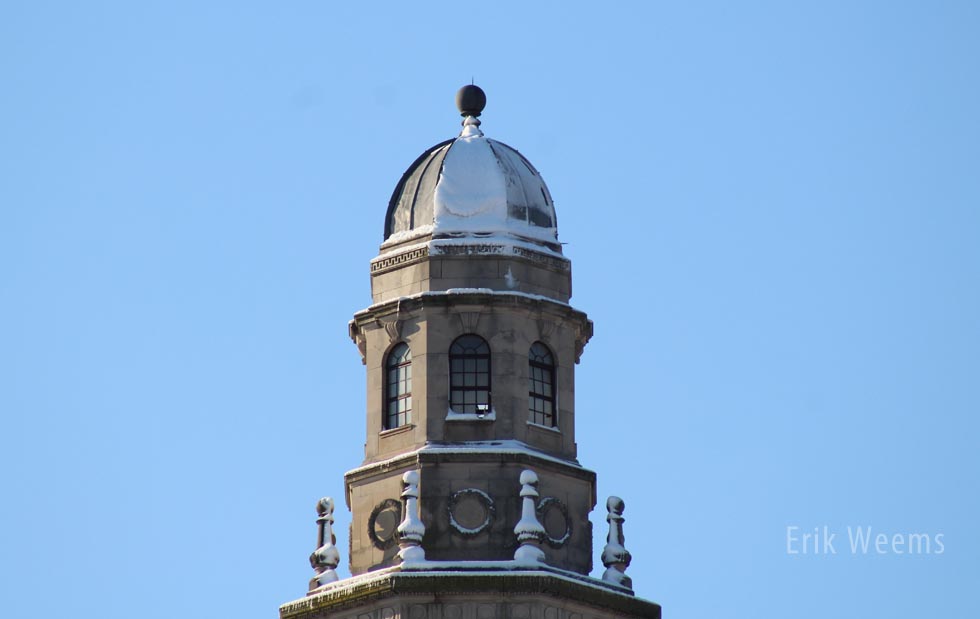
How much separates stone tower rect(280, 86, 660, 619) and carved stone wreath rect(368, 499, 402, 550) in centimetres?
5

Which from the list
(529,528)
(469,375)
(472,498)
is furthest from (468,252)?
(529,528)

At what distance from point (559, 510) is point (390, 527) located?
166 inches

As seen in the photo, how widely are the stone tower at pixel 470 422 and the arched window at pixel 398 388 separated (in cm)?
5

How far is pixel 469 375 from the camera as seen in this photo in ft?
317

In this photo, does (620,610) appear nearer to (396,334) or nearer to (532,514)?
(532,514)

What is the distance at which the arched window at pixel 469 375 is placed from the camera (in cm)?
9619

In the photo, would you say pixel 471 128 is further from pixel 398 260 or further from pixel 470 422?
pixel 470 422

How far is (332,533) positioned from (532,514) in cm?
549

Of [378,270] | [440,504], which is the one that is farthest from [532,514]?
[378,270]

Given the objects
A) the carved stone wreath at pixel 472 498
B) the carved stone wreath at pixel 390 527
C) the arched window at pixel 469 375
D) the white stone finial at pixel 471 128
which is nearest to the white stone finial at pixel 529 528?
the carved stone wreath at pixel 472 498

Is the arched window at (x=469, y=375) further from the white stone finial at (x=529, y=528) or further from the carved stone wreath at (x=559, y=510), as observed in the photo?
the carved stone wreath at (x=559, y=510)

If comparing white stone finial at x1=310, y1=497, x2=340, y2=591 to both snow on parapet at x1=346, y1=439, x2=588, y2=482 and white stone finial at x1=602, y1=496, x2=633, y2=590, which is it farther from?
white stone finial at x1=602, y1=496, x2=633, y2=590

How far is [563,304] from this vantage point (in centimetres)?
9775

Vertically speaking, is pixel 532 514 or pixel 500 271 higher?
pixel 500 271
